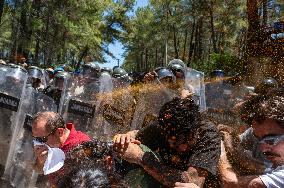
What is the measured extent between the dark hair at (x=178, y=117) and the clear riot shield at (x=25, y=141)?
13.7ft

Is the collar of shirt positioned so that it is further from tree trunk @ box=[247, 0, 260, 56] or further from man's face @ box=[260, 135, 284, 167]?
tree trunk @ box=[247, 0, 260, 56]

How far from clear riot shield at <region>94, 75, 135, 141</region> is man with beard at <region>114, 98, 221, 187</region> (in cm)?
391

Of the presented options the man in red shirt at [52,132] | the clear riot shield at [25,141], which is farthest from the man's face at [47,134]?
the clear riot shield at [25,141]

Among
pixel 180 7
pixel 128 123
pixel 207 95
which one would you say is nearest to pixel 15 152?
pixel 128 123

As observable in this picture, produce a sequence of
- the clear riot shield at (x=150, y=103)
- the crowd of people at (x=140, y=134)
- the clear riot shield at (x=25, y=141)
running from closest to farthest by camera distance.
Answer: the crowd of people at (x=140, y=134) → the clear riot shield at (x=150, y=103) → the clear riot shield at (x=25, y=141)

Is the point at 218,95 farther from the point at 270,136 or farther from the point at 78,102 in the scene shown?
the point at 270,136

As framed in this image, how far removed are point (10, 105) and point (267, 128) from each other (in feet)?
16.6

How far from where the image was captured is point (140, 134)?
321 centimetres

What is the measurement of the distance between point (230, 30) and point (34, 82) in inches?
1346

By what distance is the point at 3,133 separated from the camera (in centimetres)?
698

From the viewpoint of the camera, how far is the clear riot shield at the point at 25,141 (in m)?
6.72

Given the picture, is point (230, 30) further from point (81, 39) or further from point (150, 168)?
point (150, 168)

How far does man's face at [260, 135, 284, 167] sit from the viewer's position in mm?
2396

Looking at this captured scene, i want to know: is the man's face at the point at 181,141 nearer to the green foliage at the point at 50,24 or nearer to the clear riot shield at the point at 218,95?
the clear riot shield at the point at 218,95
